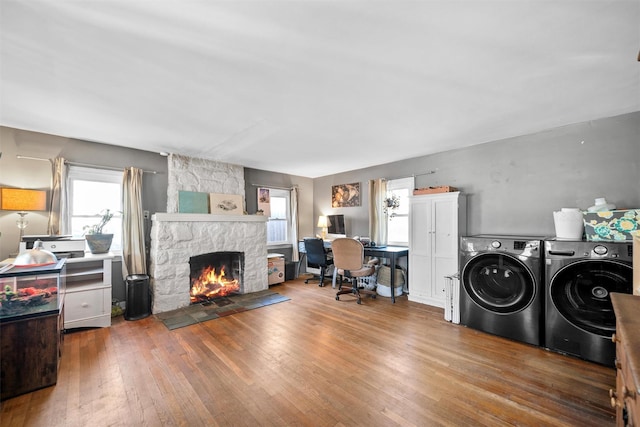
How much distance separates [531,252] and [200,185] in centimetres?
455

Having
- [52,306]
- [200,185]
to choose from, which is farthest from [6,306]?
[200,185]

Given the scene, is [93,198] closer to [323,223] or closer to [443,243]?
[323,223]

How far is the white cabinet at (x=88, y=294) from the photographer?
2.95 meters

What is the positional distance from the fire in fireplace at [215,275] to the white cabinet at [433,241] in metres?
2.89

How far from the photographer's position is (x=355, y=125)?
9.87 ft

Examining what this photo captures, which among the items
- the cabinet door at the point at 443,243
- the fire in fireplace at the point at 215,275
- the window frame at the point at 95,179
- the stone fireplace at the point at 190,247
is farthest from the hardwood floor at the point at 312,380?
the window frame at the point at 95,179

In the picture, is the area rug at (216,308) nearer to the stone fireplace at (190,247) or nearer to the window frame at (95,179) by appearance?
the stone fireplace at (190,247)

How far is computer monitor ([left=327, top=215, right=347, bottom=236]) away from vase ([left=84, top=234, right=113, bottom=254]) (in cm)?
368

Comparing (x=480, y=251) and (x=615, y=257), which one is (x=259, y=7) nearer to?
(x=480, y=251)

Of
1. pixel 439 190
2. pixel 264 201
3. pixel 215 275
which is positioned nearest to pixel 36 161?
pixel 215 275

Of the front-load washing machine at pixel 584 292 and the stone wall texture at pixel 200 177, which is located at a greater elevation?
the stone wall texture at pixel 200 177

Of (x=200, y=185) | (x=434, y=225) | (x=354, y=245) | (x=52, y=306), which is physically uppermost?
(x=200, y=185)

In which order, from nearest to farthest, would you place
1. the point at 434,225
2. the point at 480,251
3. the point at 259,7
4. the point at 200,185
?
the point at 259,7, the point at 480,251, the point at 434,225, the point at 200,185

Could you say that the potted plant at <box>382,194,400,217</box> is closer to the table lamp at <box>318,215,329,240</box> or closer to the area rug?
the table lamp at <box>318,215,329,240</box>
